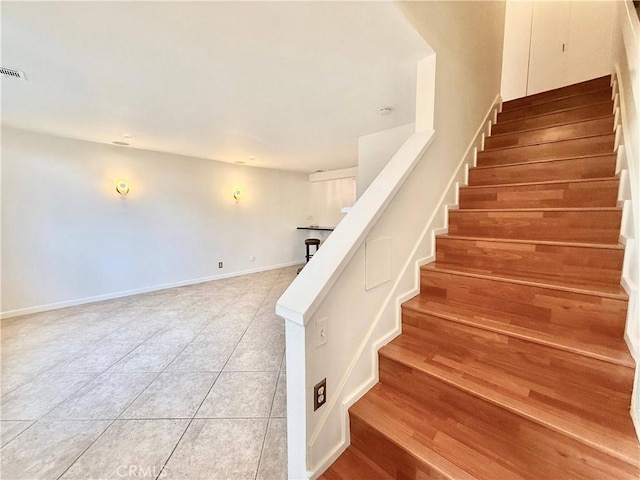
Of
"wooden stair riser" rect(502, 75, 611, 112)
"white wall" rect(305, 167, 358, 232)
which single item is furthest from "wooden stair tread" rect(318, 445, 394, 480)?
"white wall" rect(305, 167, 358, 232)

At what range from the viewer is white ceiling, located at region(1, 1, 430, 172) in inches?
55.1

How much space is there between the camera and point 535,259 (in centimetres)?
150

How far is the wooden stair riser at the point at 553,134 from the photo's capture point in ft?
6.70

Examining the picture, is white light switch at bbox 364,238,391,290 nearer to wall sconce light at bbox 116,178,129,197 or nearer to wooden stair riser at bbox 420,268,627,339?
wooden stair riser at bbox 420,268,627,339

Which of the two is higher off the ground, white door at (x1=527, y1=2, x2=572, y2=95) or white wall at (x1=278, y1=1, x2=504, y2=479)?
white door at (x1=527, y1=2, x2=572, y2=95)

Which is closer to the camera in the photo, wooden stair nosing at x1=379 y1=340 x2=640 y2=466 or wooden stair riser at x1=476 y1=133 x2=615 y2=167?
wooden stair nosing at x1=379 y1=340 x2=640 y2=466

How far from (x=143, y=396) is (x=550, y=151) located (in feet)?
12.5

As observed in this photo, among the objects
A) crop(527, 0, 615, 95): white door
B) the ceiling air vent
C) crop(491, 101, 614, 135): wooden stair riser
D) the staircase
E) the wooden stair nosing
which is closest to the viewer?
the wooden stair nosing

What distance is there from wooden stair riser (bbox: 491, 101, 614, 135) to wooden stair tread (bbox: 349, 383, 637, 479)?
103 inches

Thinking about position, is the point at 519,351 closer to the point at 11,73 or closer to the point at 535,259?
the point at 535,259

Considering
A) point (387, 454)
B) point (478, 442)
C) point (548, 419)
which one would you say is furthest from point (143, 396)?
point (548, 419)

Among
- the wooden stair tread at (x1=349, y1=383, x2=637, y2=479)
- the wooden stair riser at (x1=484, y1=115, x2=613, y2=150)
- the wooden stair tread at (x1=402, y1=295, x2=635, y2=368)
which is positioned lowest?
the wooden stair tread at (x1=349, y1=383, x2=637, y2=479)

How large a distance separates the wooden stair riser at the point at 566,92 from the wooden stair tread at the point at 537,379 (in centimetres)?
302

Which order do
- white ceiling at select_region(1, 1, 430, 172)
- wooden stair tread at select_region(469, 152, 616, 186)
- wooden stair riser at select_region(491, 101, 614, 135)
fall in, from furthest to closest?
wooden stair riser at select_region(491, 101, 614, 135) < wooden stair tread at select_region(469, 152, 616, 186) < white ceiling at select_region(1, 1, 430, 172)
